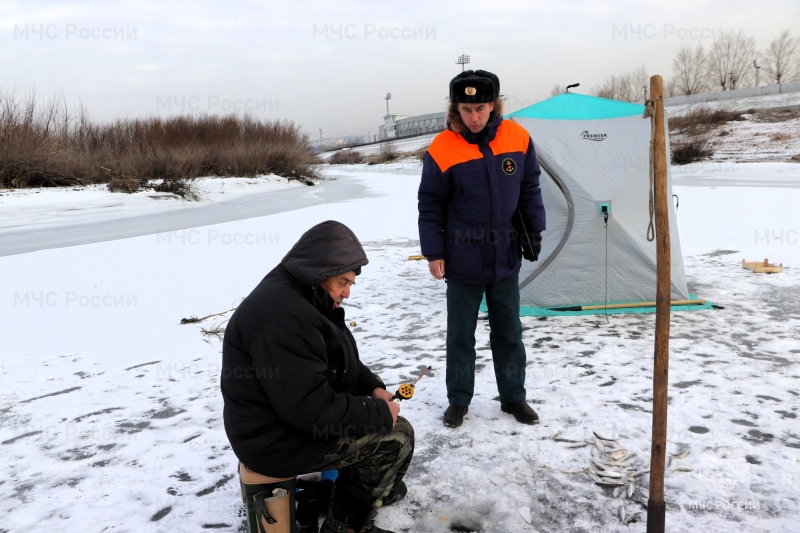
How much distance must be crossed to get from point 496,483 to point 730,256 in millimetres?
5998

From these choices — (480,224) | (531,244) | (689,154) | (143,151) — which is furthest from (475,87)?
(689,154)

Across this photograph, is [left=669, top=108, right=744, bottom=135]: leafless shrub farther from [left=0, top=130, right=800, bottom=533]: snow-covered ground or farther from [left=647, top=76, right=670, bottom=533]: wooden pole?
[left=647, top=76, right=670, bottom=533]: wooden pole

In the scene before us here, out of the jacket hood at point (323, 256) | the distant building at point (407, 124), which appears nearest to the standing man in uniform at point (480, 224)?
the jacket hood at point (323, 256)

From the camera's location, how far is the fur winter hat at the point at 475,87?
2.91 metres

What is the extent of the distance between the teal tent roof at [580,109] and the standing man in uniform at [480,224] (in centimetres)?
201

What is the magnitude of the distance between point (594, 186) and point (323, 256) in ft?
11.9

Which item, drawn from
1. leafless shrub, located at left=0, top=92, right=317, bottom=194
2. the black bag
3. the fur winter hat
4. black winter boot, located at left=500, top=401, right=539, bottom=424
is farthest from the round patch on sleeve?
leafless shrub, located at left=0, top=92, right=317, bottom=194

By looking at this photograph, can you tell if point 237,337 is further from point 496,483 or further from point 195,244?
point 195,244

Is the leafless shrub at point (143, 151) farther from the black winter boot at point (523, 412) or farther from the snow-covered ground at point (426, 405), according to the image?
the black winter boot at point (523, 412)

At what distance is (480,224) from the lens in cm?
311

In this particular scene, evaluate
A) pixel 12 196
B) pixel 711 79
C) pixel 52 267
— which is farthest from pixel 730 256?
pixel 711 79

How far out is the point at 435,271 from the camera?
3.20m

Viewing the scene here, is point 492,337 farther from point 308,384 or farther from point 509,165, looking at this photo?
point 308,384

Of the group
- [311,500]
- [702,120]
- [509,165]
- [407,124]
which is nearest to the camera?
[311,500]
